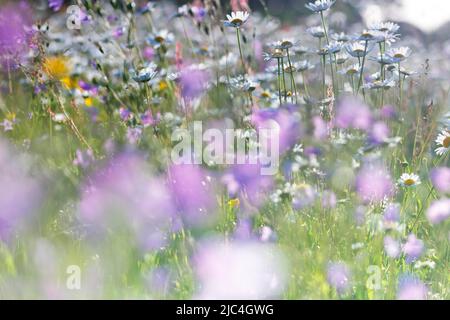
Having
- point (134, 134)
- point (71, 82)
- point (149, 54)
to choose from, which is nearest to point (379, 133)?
point (134, 134)

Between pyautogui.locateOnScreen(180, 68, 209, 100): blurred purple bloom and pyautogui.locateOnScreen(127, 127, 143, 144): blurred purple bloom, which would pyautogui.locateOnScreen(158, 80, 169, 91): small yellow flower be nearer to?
pyautogui.locateOnScreen(180, 68, 209, 100): blurred purple bloom

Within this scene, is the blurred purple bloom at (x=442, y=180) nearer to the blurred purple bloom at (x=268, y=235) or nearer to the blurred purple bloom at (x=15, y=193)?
the blurred purple bloom at (x=268, y=235)

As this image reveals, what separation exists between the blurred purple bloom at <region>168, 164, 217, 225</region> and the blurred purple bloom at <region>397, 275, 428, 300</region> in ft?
1.54

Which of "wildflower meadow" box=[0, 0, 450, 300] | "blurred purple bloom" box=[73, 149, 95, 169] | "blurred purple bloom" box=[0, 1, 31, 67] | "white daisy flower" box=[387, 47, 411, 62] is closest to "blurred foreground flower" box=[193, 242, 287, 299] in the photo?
"wildflower meadow" box=[0, 0, 450, 300]

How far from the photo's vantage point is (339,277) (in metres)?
1.59

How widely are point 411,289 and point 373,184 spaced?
12.8 inches

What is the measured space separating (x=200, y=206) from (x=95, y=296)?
41cm

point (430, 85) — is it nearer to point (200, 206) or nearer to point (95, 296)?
point (200, 206)

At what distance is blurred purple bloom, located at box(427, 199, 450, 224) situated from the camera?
1.88 metres

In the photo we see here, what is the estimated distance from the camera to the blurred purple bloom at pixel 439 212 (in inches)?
73.9

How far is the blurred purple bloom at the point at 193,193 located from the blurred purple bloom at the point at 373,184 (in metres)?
0.34

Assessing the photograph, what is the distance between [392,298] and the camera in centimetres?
155

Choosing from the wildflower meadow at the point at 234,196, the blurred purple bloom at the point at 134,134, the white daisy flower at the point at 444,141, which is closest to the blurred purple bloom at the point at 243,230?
the wildflower meadow at the point at 234,196

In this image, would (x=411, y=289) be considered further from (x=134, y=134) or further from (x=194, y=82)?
(x=194, y=82)
